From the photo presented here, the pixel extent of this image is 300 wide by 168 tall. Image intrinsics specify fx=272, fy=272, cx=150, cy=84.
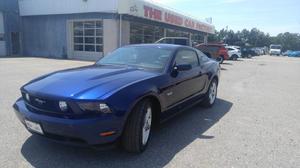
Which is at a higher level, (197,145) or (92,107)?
(92,107)

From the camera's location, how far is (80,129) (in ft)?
10.0

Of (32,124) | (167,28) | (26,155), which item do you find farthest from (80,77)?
(167,28)

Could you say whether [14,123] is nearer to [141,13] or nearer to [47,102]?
[47,102]

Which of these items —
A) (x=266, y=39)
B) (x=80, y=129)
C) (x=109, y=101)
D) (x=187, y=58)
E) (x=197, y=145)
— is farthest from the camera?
(x=266, y=39)

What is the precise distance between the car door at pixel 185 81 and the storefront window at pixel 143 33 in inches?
648

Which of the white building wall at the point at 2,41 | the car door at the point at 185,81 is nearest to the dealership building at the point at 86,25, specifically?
the white building wall at the point at 2,41

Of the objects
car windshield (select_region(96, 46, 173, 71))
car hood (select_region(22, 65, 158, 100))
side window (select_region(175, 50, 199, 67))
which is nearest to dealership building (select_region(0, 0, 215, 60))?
side window (select_region(175, 50, 199, 67))

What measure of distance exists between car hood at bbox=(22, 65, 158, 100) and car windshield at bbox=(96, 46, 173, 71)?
0.37m

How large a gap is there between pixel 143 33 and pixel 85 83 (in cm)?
2060

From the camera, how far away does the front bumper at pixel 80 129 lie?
3074mm

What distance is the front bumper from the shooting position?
3.07 meters

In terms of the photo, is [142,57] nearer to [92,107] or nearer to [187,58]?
[187,58]

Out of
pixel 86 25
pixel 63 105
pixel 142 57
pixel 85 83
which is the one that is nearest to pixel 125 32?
pixel 86 25

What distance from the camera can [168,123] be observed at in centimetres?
521
